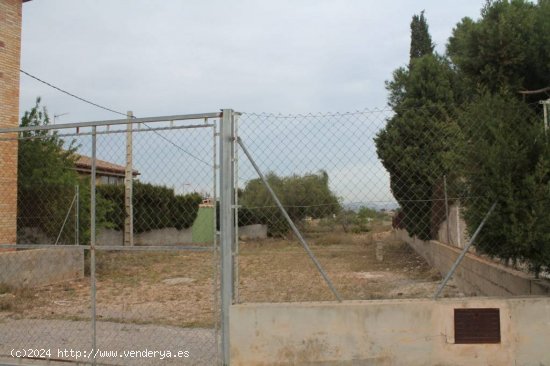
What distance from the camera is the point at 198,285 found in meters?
12.1

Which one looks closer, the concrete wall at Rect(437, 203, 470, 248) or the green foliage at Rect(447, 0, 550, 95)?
the green foliage at Rect(447, 0, 550, 95)

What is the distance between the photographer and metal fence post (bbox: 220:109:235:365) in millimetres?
4516

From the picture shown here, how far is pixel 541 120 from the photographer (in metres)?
4.81

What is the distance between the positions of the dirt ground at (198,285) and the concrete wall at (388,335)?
591 mm

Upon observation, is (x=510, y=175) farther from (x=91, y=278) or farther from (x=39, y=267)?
(x=39, y=267)

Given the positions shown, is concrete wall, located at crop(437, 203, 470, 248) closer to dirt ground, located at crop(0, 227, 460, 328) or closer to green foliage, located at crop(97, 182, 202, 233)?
dirt ground, located at crop(0, 227, 460, 328)

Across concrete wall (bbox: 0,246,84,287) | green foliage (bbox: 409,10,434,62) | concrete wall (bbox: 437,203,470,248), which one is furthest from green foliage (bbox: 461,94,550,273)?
green foliage (bbox: 409,10,434,62)

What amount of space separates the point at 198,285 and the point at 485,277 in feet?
22.4

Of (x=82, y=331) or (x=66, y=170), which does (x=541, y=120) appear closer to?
(x=82, y=331)

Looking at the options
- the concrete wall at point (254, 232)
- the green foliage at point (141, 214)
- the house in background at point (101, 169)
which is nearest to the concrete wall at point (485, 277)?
the green foliage at point (141, 214)

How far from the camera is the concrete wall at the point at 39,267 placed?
1097 cm

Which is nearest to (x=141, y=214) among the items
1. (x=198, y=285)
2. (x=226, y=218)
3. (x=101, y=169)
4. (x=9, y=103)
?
(x=101, y=169)

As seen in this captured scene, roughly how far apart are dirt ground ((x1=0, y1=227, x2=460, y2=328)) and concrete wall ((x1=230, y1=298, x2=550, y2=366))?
0.59 m

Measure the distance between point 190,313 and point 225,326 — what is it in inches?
161
